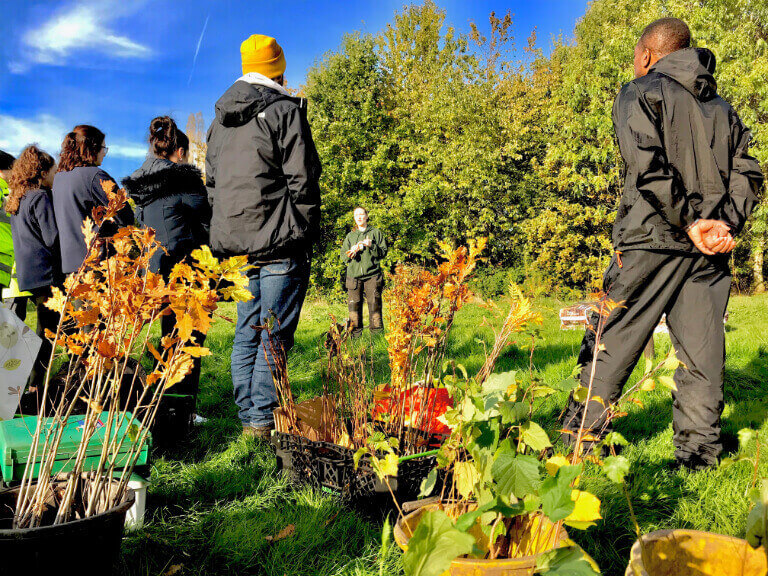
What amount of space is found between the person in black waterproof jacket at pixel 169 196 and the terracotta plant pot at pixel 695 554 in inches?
115

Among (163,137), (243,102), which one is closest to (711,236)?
(243,102)

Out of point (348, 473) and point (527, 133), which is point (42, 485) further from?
point (527, 133)

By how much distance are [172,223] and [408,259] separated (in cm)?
1952

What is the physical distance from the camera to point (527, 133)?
21766mm

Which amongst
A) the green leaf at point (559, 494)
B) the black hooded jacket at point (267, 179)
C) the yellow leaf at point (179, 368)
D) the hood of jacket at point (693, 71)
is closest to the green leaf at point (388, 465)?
the green leaf at point (559, 494)

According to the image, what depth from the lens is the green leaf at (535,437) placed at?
4.11ft

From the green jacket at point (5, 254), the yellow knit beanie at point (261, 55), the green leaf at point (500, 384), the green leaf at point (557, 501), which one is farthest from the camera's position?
the green jacket at point (5, 254)

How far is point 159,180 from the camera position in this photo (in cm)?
347

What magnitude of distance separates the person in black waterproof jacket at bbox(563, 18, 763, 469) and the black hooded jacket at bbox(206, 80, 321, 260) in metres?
1.66

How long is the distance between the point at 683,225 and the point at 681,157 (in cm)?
36

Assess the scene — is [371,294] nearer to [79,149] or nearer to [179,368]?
[79,149]

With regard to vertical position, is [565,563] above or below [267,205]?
below

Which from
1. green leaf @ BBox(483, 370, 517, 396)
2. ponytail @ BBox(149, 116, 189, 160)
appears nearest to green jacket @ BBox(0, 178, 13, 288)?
ponytail @ BBox(149, 116, 189, 160)

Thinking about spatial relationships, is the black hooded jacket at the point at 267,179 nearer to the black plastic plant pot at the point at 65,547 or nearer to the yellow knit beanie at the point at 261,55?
the yellow knit beanie at the point at 261,55
